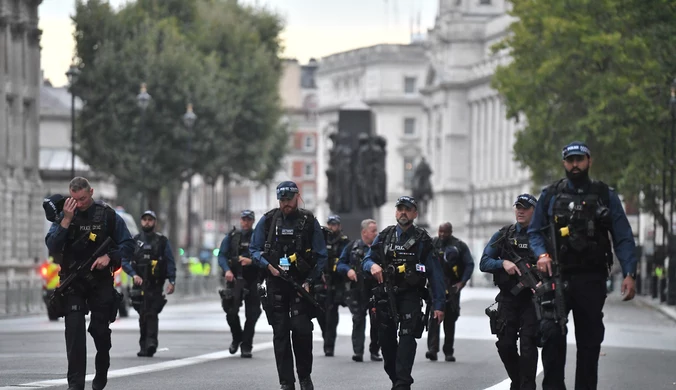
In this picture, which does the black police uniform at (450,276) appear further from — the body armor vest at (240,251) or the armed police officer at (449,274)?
the body armor vest at (240,251)

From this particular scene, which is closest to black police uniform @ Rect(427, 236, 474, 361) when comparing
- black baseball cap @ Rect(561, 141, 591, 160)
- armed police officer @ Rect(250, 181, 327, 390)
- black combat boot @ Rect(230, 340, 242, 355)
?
black combat boot @ Rect(230, 340, 242, 355)

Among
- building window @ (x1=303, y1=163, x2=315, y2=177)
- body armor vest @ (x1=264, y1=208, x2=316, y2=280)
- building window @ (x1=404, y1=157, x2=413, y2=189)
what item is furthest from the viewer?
building window @ (x1=303, y1=163, x2=315, y2=177)

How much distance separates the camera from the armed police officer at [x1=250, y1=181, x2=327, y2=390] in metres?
17.8

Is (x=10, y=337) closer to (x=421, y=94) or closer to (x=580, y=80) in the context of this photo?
(x=580, y=80)

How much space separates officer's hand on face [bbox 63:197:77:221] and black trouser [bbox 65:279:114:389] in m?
0.72

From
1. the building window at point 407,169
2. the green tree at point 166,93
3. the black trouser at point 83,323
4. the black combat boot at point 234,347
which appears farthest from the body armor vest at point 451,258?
the building window at point 407,169

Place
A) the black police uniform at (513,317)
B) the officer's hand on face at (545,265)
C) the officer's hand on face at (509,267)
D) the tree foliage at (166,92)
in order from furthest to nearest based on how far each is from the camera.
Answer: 1. the tree foliage at (166,92)
2. the black police uniform at (513,317)
3. the officer's hand on face at (509,267)
4. the officer's hand on face at (545,265)

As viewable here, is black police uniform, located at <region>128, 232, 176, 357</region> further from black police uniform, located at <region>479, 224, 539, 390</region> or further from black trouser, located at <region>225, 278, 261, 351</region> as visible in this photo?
black police uniform, located at <region>479, 224, 539, 390</region>

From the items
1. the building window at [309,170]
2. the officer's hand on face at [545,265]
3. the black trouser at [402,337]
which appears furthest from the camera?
the building window at [309,170]

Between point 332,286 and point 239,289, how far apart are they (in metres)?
2.48

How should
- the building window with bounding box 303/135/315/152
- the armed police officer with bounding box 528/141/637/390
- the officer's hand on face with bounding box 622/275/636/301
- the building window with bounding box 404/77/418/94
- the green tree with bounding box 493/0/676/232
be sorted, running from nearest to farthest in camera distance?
the officer's hand on face with bounding box 622/275/636/301
the armed police officer with bounding box 528/141/637/390
the green tree with bounding box 493/0/676/232
the building window with bounding box 404/77/418/94
the building window with bounding box 303/135/315/152

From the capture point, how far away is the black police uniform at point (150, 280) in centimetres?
2508

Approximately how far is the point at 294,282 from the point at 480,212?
123 meters

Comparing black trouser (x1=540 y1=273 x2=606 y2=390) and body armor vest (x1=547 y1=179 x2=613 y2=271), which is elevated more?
body armor vest (x1=547 y1=179 x2=613 y2=271)
